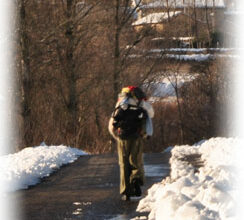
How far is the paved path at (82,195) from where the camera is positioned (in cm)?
959

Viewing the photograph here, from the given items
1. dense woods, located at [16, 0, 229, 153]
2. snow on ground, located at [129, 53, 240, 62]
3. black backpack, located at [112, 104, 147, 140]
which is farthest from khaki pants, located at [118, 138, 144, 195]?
snow on ground, located at [129, 53, 240, 62]

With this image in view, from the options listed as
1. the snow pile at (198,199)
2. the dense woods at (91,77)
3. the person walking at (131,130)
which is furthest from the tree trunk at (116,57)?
the snow pile at (198,199)

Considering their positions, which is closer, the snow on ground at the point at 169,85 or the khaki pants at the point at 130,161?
the khaki pants at the point at 130,161

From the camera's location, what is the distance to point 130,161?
10945 mm

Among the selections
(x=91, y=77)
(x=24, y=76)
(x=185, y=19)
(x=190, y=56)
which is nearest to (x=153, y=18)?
(x=91, y=77)

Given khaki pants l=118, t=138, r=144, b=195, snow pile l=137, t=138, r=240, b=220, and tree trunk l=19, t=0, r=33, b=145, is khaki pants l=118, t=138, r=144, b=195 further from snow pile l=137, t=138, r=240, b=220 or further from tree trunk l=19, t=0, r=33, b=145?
tree trunk l=19, t=0, r=33, b=145

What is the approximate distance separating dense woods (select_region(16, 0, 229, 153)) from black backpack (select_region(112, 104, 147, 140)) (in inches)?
722

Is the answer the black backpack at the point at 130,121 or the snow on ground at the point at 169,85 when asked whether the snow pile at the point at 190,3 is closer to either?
the snow on ground at the point at 169,85

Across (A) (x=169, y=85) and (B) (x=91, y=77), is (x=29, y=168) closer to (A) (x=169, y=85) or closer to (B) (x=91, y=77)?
(B) (x=91, y=77)

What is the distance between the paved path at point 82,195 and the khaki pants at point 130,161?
0.39 metres

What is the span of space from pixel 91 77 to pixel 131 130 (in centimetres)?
3017

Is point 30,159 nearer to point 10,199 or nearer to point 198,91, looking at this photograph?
point 10,199

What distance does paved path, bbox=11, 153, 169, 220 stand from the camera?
9.59 metres

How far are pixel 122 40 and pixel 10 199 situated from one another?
35.2 meters
